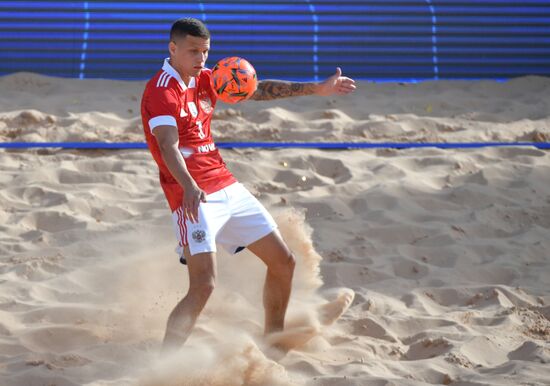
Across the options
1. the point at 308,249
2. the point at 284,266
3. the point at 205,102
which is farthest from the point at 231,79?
the point at 308,249

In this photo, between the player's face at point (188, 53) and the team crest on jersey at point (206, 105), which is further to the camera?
the team crest on jersey at point (206, 105)

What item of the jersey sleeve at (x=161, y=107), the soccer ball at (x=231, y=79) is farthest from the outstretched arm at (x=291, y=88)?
the jersey sleeve at (x=161, y=107)

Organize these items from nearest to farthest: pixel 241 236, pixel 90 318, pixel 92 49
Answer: pixel 241 236 → pixel 90 318 → pixel 92 49

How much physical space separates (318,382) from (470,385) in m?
0.64

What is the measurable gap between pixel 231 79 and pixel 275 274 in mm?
941

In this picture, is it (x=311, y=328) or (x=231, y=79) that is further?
(x=311, y=328)

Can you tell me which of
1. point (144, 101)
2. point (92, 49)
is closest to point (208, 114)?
point (144, 101)

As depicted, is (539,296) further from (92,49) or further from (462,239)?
(92,49)

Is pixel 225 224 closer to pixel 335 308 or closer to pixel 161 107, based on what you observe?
pixel 161 107

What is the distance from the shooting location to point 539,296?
522cm

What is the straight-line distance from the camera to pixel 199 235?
4.17 meters

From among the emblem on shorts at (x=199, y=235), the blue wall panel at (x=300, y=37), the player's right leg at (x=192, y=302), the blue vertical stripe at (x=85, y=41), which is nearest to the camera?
the player's right leg at (x=192, y=302)

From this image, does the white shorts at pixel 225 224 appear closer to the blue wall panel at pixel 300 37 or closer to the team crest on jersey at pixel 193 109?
the team crest on jersey at pixel 193 109

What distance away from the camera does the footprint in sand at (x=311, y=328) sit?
457 cm
